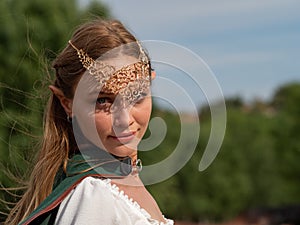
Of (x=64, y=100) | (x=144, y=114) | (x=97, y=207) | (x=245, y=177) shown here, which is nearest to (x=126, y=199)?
(x=97, y=207)

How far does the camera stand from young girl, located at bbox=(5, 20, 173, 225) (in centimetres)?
189

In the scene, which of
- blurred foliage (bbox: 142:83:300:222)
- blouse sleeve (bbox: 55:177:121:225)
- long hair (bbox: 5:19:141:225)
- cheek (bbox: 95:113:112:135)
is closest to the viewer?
blouse sleeve (bbox: 55:177:121:225)

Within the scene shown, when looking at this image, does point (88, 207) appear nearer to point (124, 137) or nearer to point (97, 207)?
point (97, 207)

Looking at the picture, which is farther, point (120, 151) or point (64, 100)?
point (64, 100)

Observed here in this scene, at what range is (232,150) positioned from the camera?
33.5m

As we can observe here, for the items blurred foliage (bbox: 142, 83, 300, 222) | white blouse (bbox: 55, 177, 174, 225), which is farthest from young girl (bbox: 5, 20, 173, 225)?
blurred foliage (bbox: 142, 83, 300, 222)

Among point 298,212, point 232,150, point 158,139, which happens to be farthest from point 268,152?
point 158,139

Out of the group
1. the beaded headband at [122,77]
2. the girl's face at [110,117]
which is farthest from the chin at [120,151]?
the beaded headband at [122,77]

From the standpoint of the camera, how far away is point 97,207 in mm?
1848

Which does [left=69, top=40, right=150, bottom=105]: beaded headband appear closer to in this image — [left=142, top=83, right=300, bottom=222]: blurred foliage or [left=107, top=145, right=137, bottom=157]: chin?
[left=107, top=145, right=137, bottom=157]: chin

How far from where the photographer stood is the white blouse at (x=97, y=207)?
1.84 m

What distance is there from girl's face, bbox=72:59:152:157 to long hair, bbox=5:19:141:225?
0.08 metres

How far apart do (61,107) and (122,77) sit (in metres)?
0.24

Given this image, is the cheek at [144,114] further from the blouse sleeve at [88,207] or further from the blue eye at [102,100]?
the blouse sleeve at [88,207]
